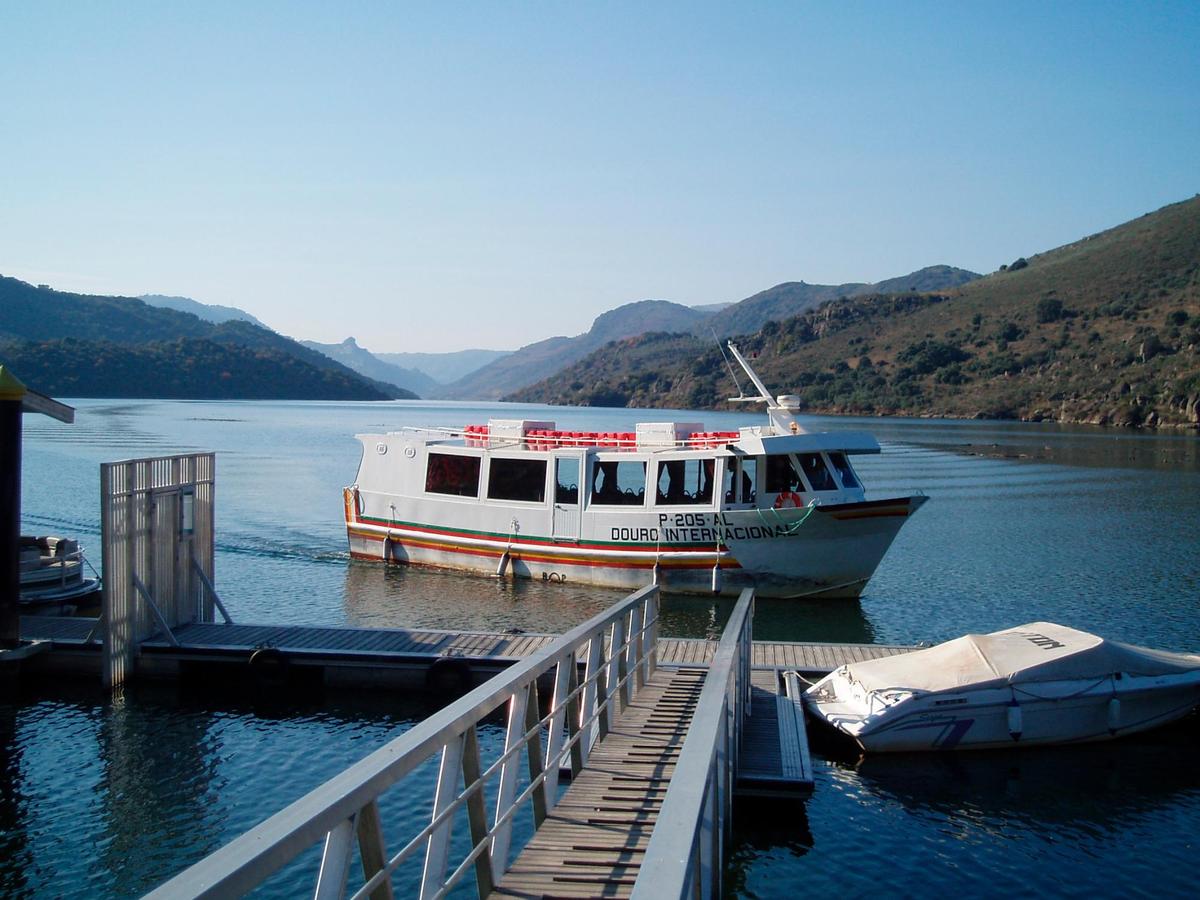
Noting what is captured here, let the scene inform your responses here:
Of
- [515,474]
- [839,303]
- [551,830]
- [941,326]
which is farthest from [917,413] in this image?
[551,830]

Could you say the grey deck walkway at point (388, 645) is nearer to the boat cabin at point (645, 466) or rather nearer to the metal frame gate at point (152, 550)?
the metal frame gate at point (152, 550)

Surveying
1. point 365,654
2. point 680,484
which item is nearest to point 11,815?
point 365,654

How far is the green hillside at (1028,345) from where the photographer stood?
103625 mm

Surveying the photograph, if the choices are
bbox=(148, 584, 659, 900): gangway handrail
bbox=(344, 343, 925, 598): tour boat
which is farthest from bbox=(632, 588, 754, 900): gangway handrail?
bbox=(344, 343, 925, 598): tour boat

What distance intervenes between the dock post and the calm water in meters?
1.30

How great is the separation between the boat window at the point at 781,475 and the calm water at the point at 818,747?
261cm

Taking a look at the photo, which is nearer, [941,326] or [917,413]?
[917,413]

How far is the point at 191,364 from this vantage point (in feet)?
571

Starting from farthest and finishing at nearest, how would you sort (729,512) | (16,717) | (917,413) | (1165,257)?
(1165,257) < (917,413) < (729,512) < (16,717)

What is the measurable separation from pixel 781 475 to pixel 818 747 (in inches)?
382

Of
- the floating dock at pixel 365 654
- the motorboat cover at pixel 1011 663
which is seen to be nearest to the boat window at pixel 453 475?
the floating dock at pixel 365 654

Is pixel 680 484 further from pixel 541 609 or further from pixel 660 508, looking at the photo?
pixel 541 609

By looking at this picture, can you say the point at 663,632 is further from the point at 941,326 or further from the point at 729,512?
the point at 941,326

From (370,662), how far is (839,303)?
161840mm
